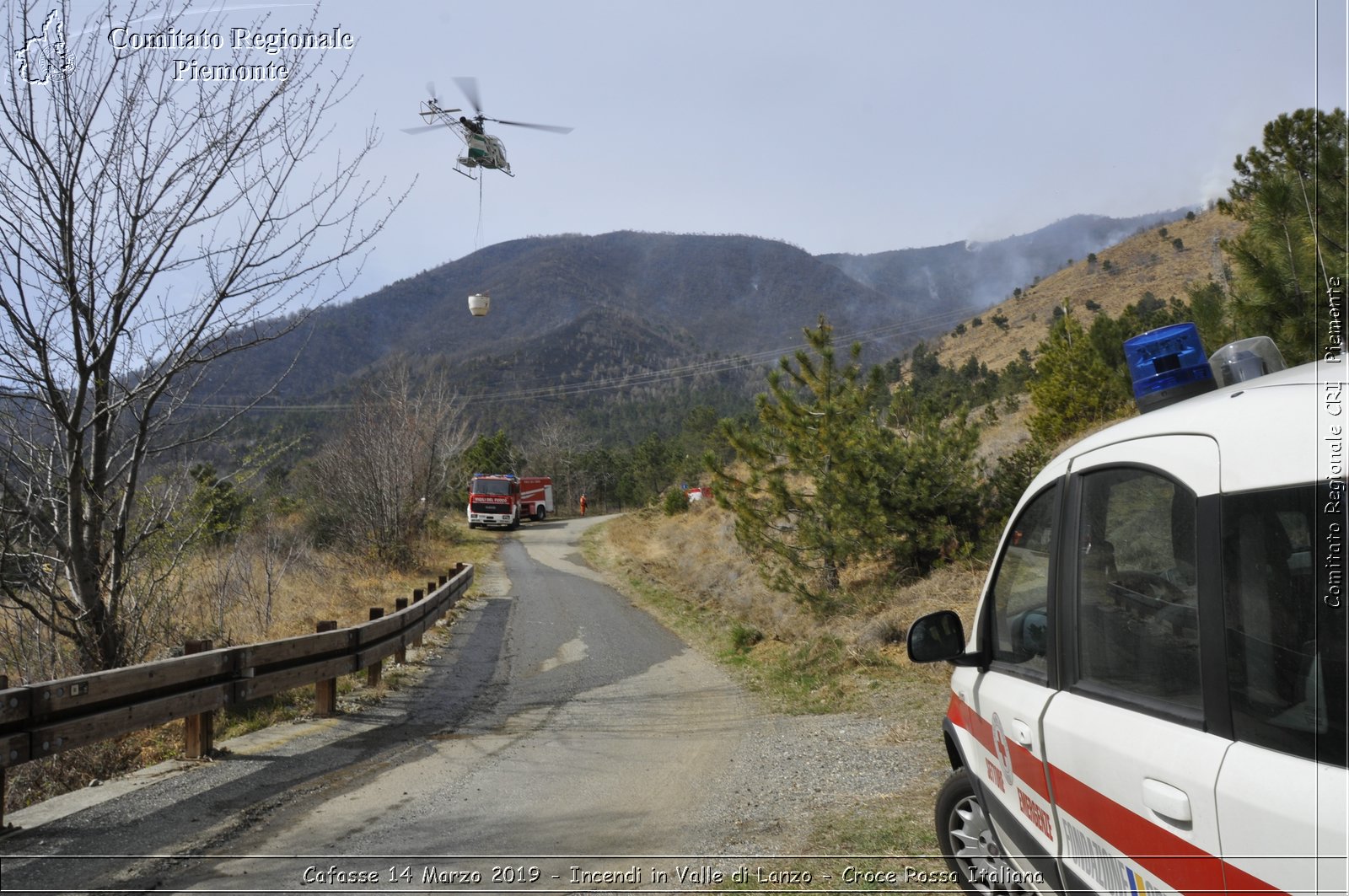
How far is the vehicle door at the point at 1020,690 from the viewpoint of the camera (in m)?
2.92

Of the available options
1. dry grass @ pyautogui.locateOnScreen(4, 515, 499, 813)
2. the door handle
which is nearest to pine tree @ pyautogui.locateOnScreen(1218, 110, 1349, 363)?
the door handle

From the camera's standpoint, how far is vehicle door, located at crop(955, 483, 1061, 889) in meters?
2.92

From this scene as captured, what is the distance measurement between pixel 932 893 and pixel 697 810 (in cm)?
193

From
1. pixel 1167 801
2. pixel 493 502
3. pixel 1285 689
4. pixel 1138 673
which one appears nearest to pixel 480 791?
pixel 1138 673

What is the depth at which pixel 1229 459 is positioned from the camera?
1.97m

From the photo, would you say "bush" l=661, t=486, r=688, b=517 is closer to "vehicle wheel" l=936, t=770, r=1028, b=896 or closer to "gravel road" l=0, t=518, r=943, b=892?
"gravel road" l=0, t=518, r=943, b=892

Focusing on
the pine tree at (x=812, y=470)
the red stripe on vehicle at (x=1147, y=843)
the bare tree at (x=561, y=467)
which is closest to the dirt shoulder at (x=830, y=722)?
the pine tree at (x=812, y=470)

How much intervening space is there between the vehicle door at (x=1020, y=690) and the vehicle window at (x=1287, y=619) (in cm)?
98

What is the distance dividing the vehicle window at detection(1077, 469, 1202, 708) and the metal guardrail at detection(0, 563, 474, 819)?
532 centimetres

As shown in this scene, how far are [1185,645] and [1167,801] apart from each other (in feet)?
1.23

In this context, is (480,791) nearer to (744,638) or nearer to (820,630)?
(820,630)

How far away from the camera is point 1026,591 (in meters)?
3.28

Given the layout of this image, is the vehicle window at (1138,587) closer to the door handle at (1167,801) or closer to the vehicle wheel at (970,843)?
the door handle at (1167,801)

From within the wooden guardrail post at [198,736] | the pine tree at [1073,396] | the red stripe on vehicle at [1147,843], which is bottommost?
the wooden guardrail post at [198,736]
